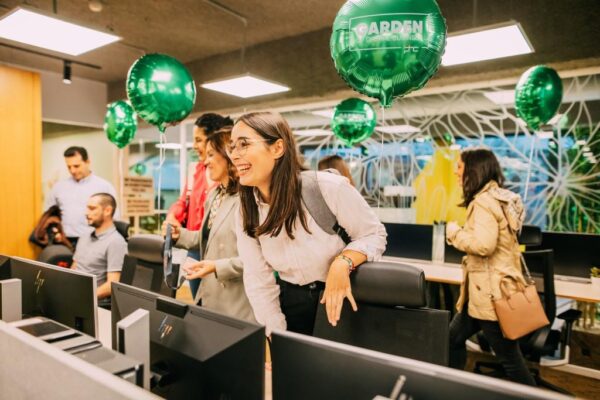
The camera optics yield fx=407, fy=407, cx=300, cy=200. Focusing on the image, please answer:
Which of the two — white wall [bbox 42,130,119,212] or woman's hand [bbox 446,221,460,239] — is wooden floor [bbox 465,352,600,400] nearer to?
woman's hand [bbox 446,221,460,239]

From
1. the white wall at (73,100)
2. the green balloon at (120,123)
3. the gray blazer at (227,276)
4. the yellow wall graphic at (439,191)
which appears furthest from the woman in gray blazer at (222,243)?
the white wall at (73,100)

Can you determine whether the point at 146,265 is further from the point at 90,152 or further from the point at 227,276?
the point at 90,152

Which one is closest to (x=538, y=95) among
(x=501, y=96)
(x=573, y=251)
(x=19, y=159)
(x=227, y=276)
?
(x=501, y=96)

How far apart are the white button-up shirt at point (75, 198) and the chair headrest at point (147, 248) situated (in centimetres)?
239

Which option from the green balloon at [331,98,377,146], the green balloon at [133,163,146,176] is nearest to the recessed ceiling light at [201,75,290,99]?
the green balloon at [331,98,377,146]

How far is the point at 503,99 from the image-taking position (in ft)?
12.1

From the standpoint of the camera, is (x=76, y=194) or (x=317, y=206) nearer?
(x=317, y=206)

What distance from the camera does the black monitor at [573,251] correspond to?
9.84 feet

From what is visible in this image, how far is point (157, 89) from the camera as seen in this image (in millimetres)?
2395

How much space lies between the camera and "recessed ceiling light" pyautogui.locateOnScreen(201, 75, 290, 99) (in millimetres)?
3545

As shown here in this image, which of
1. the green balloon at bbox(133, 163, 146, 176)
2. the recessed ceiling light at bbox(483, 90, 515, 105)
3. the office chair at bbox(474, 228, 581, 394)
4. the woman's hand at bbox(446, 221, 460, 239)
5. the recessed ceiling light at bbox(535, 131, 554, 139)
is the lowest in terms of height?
the office chair at bbox(474, 228, 581, 394)

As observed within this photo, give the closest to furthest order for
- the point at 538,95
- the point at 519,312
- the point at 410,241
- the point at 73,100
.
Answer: the point at 519,312
the point at 538,95
the point at 410,241
the point at 73,100

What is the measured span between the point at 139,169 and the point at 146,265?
5683 millimetres

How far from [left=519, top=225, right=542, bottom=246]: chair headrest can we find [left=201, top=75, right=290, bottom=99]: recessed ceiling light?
7.58 ft
